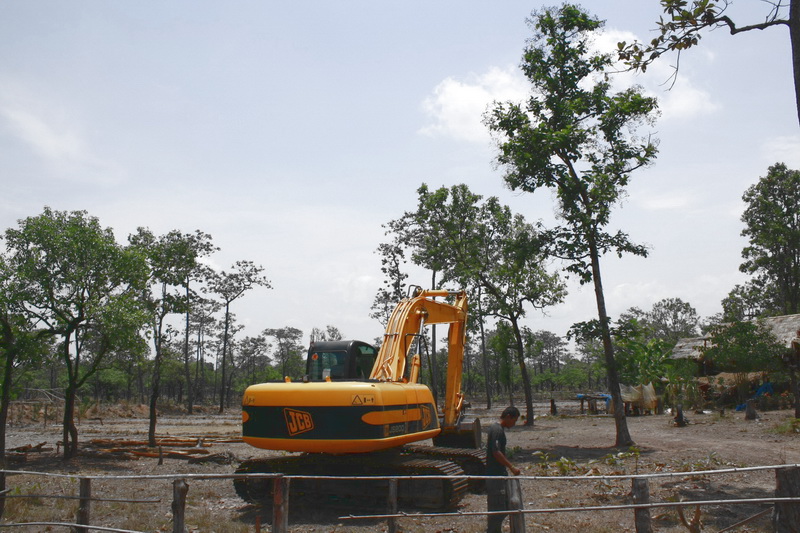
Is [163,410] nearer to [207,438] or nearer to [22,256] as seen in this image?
[207,438]

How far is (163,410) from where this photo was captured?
54.4m

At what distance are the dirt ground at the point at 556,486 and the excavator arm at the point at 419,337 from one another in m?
2.34

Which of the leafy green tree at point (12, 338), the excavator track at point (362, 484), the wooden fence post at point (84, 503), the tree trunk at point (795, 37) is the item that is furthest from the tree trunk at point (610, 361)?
the leafy green tree at point (12, 338)

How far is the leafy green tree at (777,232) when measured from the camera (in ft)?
139

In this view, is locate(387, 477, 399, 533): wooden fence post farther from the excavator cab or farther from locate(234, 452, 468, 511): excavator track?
the excavator cab

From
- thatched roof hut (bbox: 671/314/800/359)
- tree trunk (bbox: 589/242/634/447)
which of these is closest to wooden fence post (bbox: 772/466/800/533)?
tree trunk (bbox: 589/242/634/447)

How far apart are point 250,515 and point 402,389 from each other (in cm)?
355

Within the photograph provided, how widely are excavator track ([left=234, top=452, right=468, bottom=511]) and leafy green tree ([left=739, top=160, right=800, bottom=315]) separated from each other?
39227 millimetres

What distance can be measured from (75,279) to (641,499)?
17.4m

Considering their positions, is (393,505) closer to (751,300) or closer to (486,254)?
(486,254)

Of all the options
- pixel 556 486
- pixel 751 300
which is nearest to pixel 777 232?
pixel 751 300

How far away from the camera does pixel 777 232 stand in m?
41.5

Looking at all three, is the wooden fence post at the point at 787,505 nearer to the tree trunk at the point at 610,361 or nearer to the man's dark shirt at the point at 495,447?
the man's dark shirt at the point at 495,447

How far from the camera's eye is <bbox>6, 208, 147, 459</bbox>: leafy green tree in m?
18.2
